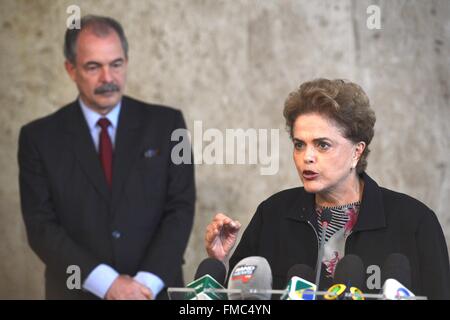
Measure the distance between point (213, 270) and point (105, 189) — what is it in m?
2.33

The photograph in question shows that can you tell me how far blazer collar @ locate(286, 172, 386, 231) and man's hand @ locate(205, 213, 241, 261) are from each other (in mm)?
382

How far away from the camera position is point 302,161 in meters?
2.95

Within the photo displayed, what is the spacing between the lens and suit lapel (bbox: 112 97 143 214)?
15.7 ft

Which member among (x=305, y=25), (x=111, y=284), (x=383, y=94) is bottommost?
(x=111, y=284)

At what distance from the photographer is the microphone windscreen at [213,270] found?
2535 mm

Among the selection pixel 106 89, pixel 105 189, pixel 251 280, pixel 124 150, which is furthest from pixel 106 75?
pixel 251 280

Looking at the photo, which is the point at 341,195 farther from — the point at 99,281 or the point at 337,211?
the point at 99,281

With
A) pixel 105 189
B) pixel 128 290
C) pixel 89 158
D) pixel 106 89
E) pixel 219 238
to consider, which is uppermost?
pixel 106 89

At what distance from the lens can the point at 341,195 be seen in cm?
307

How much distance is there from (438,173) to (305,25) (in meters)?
1.19

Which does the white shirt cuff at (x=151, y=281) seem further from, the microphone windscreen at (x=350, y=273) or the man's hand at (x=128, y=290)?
the microphone windscreen at (x=350, y=273)

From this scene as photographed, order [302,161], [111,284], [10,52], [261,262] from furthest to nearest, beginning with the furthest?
[10,52] < [111,284] < [302,161] < [261,262]
